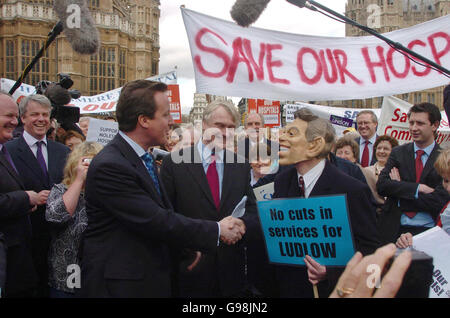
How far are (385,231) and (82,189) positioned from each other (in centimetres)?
239

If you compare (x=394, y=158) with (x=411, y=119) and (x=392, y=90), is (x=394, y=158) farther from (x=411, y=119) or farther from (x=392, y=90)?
(x=392, y=90)

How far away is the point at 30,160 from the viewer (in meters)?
3.27

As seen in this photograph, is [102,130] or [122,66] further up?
[122,66]

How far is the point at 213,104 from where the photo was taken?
3.28 metres

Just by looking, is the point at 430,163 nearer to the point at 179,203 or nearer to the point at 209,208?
the point at 209,208

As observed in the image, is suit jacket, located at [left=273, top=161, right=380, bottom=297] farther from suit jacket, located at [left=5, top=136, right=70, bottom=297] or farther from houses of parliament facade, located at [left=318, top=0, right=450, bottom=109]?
houses of parliament facade, located at [left=318, top=0, right=450, bottom=109]

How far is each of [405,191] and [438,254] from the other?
966mm

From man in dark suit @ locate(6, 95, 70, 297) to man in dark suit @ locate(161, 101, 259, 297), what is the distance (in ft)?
3.06

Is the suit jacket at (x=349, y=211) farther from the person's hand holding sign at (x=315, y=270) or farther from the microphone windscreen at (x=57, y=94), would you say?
the microphone windscreen at (x=57, y=94)

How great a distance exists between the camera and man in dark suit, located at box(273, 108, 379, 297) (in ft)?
7.15

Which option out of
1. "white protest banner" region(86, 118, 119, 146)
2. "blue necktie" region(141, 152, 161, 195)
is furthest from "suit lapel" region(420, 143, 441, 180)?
"white protest banner" region(86, 118, 119, 146)

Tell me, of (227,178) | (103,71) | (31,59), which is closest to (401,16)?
(103,71)

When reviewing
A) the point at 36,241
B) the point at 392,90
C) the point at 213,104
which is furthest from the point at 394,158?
the point at 36,241

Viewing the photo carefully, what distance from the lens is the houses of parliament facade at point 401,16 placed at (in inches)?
2094
